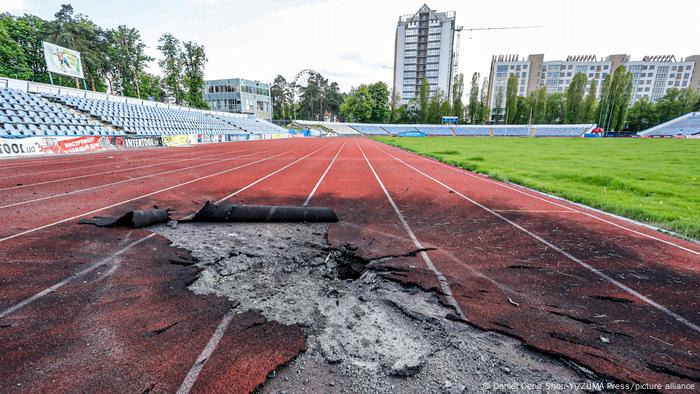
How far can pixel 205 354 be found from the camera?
2346 mm

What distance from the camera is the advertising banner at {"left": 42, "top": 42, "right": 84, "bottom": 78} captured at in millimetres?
22094

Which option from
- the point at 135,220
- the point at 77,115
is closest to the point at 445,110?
the point at 77,115


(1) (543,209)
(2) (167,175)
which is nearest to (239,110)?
(2) (167,175)

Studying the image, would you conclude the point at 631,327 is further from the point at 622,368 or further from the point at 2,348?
the point at 2,348

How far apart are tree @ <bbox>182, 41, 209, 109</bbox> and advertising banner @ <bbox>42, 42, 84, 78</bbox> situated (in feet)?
87.0

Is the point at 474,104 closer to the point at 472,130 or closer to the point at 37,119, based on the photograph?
the point at 472,130

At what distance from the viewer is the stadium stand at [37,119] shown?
16.1 meters

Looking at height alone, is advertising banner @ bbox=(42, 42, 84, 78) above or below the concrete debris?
above

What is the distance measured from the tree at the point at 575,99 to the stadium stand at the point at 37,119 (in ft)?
287

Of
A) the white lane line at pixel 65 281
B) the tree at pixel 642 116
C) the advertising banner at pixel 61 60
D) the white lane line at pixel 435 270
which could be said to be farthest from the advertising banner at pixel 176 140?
the tree at pixel 642 116

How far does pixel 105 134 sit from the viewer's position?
70.4 ft

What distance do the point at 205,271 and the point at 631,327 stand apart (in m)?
4.77

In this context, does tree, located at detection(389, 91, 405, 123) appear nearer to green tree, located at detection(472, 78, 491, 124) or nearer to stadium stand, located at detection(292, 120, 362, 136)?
stadium stand, located at detection(292, 120, 362, 136)

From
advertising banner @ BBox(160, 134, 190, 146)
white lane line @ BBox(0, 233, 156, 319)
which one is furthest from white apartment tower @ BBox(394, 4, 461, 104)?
white lane line @ BBox(0, 233, 156, 319)
